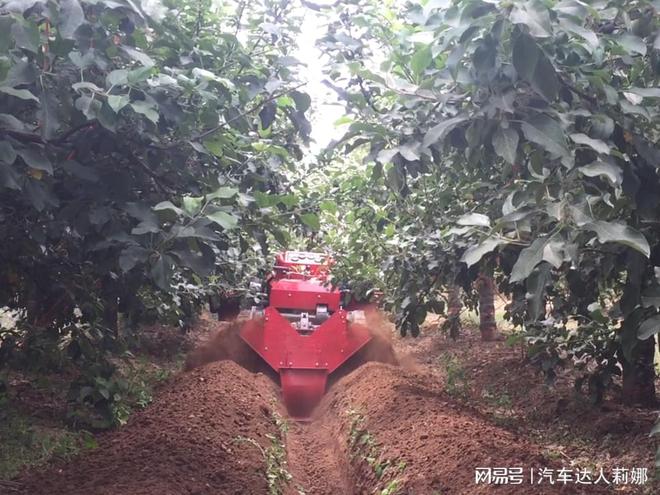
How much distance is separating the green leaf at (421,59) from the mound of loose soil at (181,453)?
246cm

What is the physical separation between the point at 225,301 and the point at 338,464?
5.59 meters

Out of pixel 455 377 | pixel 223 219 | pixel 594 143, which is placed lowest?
pixel 455 377

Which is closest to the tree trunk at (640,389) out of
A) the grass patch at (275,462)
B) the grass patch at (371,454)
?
the grass patch at (371,454)

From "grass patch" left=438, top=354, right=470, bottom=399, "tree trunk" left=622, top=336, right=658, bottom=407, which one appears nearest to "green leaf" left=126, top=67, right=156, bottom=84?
"tree trunk" left=622, top=336, right=658, bottom=407

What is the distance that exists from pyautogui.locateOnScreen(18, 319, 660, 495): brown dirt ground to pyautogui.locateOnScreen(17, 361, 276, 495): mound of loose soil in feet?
0.04

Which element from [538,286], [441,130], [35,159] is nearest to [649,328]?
[538,286]

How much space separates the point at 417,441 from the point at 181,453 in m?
1.53

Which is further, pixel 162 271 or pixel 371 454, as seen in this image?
pixel 371 454

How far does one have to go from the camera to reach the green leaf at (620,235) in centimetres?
195

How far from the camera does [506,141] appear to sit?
2.34 m

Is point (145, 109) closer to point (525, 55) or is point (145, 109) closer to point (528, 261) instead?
point (525, 55)

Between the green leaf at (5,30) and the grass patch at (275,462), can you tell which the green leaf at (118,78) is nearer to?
the green leaf at (5,30)

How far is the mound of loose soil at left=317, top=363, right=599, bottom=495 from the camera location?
3.73m

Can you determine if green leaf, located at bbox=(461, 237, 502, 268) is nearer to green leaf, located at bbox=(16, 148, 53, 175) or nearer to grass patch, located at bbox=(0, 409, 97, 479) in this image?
green leaf, located at bbox=(16, 148, 53, 175)
